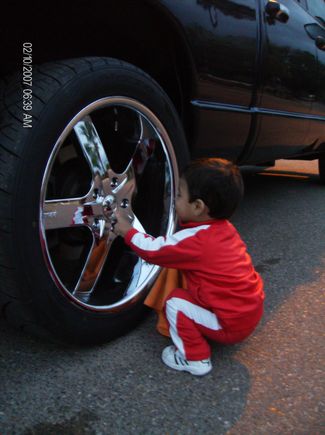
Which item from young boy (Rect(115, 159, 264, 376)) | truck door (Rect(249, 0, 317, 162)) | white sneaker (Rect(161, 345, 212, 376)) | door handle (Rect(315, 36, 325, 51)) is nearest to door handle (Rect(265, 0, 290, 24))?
truck door (Rect(249, 0, 317, 162))

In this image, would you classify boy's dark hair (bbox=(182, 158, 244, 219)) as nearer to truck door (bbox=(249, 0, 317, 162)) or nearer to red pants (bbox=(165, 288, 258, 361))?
red pants (bbox=(165, 288, 258, 361))

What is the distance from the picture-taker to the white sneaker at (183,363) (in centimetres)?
147

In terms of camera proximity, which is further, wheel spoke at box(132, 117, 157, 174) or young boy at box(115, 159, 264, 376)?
wheel spoke at box(132, 117, 157, 174)

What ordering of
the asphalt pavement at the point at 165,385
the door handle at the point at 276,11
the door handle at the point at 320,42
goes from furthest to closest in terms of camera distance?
the door handle at the point at 320,42 → the door handle at the point at 276,11 → the asphalt pavement at the point at 165,385

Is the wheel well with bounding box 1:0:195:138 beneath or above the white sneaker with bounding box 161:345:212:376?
above

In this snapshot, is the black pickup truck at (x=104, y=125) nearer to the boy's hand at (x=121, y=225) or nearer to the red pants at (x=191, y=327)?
the boy's hand at (x=121, y=225)

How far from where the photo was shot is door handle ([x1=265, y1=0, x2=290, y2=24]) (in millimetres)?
2346

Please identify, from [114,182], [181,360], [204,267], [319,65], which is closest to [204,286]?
[204,267]

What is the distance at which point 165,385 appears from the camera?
4.63ft

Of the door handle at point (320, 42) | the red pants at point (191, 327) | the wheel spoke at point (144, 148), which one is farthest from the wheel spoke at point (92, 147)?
the door handle at point (320, 42)

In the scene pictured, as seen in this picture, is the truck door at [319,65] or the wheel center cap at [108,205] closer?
the wheel center cap at [108,205]

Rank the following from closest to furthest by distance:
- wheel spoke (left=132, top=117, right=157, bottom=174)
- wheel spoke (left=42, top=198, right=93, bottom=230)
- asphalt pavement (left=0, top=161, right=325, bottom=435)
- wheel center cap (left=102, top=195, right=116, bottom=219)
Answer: asphalt pavement (left=0, top=161, right=325, bottom=435), wheel spoke (left=42, top=198, right=93, bottom=230), wheel center cap (left=102, top=195, right=116, bottom=219), wheel spoke (left=132, top=117, right=157, bottom=174)

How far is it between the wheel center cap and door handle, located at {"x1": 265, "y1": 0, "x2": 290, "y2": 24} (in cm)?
135

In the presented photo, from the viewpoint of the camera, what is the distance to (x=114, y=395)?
1346 mm
